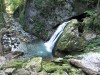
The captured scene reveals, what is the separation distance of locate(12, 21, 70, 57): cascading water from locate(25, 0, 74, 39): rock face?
82 cm

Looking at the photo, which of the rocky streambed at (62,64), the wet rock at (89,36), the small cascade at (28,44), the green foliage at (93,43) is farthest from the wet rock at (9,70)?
the wet rock at (89,36)

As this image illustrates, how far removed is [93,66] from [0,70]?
3.63 m

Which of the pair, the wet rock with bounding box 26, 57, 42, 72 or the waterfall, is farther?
the waterfall

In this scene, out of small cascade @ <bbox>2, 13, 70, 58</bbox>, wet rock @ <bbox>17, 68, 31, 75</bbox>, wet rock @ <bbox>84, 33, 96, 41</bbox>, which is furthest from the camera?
small cascade @ <bbox>2, 13, 70, 58</bbox>

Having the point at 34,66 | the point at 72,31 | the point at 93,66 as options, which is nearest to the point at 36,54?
the point at 72,31

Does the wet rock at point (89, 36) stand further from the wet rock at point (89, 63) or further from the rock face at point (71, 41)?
the wet rock at point (89, 63)

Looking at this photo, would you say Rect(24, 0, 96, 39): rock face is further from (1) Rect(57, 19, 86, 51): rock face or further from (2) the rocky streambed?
(2) the rocky streambed

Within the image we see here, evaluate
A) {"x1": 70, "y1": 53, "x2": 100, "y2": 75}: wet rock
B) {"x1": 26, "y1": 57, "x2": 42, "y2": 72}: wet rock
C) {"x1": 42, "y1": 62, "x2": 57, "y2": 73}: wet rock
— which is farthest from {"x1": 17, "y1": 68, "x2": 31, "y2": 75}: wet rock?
{"x1": 70, "y1": 53, "x2": 100, "y2": 75}: wet rock

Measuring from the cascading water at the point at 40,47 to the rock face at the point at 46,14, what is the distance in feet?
2.70

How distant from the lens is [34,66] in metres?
8.43

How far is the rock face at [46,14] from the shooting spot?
1435cm

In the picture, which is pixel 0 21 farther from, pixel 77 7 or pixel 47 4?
pixel 77 7

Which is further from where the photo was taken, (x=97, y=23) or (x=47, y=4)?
(x=47, y=4)

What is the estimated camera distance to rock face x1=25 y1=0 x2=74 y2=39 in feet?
47.1
